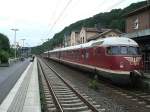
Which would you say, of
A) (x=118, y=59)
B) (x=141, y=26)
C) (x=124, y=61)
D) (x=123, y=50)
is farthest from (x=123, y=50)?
(x=141, y=26)

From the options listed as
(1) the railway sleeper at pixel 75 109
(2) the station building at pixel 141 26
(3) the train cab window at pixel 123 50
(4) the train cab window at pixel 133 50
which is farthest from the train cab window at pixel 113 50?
(1) the railway sleeper at pixel 75 109

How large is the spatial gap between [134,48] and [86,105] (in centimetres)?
754

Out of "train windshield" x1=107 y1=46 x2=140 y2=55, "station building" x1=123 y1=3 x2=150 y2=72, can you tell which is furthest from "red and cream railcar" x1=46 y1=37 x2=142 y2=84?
"station building" x1=123 y1=3 x2=150 y2=72

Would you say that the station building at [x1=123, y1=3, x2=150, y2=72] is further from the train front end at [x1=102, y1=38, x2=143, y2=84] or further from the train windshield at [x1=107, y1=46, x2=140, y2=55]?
the train front end at [x1=102, y1=38, x2=143, y2=84]

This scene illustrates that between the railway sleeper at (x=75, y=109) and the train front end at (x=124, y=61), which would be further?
the train front end at (x=124, y=61)

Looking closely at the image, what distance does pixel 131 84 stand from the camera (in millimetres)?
19734

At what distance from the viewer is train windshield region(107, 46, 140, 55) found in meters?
19.6

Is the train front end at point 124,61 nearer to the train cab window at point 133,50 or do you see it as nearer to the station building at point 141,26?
the train cab window at point 133,50

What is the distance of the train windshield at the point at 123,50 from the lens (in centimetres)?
1958

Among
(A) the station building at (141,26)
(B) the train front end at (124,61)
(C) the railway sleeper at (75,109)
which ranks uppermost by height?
(A) the station building at (141,26)

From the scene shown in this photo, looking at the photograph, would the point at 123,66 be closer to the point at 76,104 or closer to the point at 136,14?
the point at 76,104

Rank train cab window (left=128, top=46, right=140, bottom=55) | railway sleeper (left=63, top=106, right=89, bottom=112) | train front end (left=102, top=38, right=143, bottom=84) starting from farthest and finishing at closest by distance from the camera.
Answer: train cab window (left=128, top=46, right=140, bottom=55)
train front end (left=102, top=38, right=143, bottom=84)
railway sleeper (left=63, top=106, right=89, bottom=112)

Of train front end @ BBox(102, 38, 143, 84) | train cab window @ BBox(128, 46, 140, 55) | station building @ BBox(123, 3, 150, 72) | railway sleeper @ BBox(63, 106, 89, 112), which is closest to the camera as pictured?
railway sleeper @ BBox(63, 106, 89, 112)

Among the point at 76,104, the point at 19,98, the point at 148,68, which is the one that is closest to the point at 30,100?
the point at 19,98
